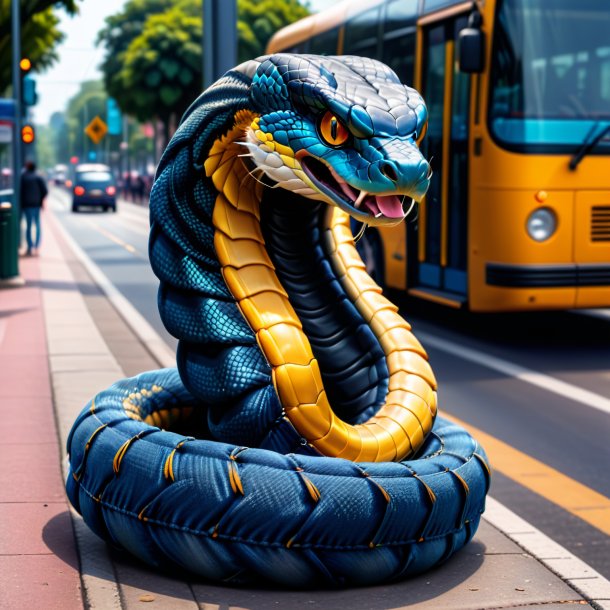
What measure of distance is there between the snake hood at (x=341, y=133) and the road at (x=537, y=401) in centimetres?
188

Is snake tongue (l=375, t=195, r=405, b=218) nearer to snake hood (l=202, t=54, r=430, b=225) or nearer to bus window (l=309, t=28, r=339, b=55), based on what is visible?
snake hood (l=202, t=54, r=430, b=225)

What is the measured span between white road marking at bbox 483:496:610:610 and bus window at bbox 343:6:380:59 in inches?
339

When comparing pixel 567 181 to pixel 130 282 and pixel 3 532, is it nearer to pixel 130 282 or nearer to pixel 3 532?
pixel 3 532

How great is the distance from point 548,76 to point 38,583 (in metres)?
7.29

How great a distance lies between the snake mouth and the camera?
12.5ft

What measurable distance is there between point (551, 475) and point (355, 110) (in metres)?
2.99

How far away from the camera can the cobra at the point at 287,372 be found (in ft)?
12.9

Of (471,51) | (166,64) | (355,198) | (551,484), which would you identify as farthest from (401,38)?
(166,64)

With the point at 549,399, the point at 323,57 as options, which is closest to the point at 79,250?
the point at 549,399

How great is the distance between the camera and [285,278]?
4.62 meters

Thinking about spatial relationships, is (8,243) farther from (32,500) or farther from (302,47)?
(32,500)

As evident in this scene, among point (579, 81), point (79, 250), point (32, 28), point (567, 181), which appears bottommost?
point (79, 250)

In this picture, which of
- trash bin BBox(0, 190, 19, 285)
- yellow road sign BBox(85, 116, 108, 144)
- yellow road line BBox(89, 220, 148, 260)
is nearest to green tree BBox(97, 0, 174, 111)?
yellow road sign BBox(85, 116, 108, 144)

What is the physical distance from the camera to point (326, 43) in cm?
1512
